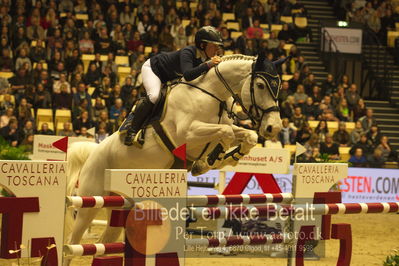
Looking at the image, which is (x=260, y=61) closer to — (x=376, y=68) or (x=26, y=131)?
(x=26, y=131)

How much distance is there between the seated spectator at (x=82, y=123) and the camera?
15.1m

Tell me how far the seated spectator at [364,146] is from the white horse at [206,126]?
941cm

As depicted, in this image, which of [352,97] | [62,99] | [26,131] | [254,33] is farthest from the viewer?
[254,33]

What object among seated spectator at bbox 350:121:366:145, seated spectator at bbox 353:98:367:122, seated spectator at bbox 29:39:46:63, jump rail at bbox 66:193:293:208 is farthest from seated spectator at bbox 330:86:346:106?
jump rail at bbox 66:193:293:208

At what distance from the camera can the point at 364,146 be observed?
16297 mm

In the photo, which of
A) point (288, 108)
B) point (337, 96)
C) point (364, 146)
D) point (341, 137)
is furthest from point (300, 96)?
point (364, 146)

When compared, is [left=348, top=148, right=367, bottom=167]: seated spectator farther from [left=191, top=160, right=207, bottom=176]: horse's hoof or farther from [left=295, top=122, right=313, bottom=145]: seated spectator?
[left=191, top=160, right=207, bottom=176]: horse's hoof

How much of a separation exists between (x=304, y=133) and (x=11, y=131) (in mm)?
6092

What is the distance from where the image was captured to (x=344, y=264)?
6.46 meters

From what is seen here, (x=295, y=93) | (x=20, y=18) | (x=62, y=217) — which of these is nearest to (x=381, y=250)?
(x=62, y=217)

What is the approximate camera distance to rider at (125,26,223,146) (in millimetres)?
6695

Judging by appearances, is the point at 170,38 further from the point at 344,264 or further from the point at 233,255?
the point at 344,264

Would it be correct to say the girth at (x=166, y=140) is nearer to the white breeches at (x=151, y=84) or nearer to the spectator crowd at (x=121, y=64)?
the white breeches at (x=151, y=84)

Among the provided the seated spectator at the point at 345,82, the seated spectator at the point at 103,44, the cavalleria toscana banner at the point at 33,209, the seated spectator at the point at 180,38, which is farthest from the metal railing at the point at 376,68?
the cavalleria toscana banner at the point at 33,209
